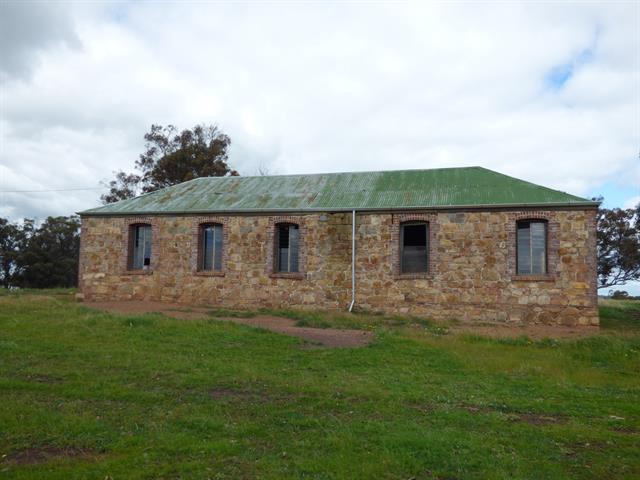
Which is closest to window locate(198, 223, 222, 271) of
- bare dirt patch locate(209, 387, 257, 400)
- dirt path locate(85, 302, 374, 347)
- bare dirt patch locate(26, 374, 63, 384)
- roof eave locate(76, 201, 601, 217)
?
roof eave locate(76, 201, 601, 217)

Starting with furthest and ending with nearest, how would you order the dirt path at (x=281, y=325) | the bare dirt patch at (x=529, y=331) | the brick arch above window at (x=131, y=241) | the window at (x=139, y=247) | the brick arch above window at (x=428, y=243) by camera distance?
the window at (x=139, y=247) → the brick arch above window at (x=131, y=241) → the brick arch above window at (x=428, y=243) → the bare dirt patch at (x=529, y=331) → the dirt path at (x=281, y=325)

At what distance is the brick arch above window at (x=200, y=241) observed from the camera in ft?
59.2

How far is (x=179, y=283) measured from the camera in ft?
60.4

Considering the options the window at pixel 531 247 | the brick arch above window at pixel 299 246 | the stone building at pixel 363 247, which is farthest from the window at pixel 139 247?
the window at pixel 531 247

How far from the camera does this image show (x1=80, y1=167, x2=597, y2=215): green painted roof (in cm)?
1628

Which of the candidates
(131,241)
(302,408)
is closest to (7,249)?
(131,241)

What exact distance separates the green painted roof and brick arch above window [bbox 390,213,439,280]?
13.5 inches

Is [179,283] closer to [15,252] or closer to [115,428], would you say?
[115,428]

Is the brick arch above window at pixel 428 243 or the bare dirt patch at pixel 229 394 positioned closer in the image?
the bare dirt patch at pixel 229 394

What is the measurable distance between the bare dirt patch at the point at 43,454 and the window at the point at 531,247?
13645 mm

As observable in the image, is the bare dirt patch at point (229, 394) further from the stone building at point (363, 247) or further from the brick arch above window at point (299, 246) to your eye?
the brick arch above window at point (299, 246)

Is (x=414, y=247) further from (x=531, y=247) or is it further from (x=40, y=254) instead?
(x=40, y=254)

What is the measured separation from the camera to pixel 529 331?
556 inches

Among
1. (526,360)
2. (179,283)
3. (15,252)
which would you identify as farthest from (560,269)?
(15,252)
